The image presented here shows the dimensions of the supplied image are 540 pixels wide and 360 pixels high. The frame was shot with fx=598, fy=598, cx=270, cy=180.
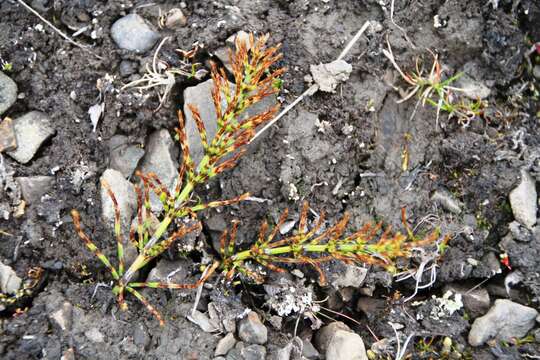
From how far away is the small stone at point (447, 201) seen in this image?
3.70 meters

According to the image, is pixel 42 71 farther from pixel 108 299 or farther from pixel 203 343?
pixel 203 343

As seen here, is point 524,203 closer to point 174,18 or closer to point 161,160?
point 161,160

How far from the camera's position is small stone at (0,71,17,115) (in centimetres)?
342

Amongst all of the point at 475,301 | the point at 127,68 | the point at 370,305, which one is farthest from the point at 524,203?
the point at 127,68

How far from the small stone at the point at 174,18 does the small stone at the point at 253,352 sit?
6.44ft

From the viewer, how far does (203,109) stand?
3.54 m

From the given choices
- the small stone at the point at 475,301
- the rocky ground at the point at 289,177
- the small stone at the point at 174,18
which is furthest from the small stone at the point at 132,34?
the small stone at the point at 475,301

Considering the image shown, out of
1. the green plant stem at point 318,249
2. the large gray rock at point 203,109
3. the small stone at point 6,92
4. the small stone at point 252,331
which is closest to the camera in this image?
the green plant stem at point 318,249

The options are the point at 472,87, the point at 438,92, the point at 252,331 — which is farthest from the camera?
the point at 472,87

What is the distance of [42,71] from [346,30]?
1.86 m

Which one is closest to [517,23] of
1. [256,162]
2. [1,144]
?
[256,162]

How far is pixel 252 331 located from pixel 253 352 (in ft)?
0.37

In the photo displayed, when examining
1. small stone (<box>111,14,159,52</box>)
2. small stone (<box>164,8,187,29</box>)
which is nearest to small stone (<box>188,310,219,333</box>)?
small stone (<box>111,14,159,52</box>)

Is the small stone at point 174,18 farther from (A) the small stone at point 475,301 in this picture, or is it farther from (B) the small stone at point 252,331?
(A) the small stone at point 475,301
